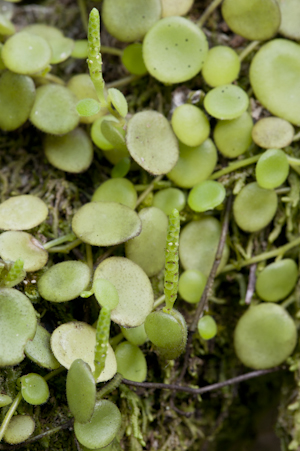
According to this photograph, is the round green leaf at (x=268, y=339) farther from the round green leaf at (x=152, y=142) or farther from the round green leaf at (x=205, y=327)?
the round green leaf at (x=152, y=142)

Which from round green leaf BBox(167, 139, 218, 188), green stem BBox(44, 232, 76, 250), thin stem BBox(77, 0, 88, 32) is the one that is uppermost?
thin stem BBox(77, 0, 88, 32)

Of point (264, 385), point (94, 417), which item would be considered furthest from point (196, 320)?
point (264, 385)

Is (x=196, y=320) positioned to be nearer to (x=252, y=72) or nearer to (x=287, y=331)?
(x=287, y=331)

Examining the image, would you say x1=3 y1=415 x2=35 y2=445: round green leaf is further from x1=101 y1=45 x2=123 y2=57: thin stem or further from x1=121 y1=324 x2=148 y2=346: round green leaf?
x1=101 y1=45 x2=123 y2=57: thin stem

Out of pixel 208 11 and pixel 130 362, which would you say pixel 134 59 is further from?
pixel 130 362

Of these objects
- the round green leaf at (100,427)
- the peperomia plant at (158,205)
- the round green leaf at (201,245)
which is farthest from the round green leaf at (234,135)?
the round green leaf at (100,427)

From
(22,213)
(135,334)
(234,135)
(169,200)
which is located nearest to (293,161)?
(234,135)

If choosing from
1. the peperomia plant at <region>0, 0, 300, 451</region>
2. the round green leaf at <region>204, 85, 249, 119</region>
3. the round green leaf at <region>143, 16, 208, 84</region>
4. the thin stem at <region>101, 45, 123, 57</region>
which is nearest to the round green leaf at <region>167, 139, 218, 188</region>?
the peperomia plant at <region>0, 0, 300, 451</region>
